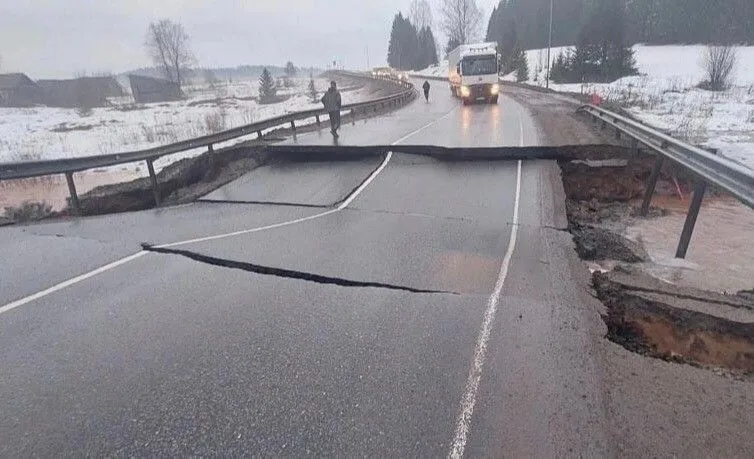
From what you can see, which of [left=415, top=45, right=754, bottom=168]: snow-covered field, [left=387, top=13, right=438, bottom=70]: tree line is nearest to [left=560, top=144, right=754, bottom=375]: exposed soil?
[left=415, top=45, right=754, bottom=168]: snow-covered field

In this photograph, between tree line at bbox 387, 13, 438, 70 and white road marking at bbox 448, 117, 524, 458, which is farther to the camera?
tree line at bbox 387, 13, 438, 70

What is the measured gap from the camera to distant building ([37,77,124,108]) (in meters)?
76.7

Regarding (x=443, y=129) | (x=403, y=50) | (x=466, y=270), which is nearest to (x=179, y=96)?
(x=403, y=50)

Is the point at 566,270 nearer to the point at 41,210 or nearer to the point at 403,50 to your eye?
the point at 41,210

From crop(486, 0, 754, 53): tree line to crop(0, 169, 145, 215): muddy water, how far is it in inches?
1851

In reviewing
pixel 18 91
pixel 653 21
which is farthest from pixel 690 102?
pixel 18 91

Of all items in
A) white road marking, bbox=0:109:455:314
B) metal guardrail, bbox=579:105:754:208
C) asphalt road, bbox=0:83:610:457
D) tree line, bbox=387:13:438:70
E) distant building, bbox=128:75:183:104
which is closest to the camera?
asphalt road, bbox=0:83:610:457

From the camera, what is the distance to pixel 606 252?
Answer: 6.27 m

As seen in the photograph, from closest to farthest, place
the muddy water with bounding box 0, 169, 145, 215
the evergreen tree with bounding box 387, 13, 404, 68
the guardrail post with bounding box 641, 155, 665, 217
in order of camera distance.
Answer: the guardrail post with bounding box 641, 155, 665, 217
the muddy water with bounding box 0, 169, 145, 215
the evergreen tree with bounding box 387, 13, 404, 68

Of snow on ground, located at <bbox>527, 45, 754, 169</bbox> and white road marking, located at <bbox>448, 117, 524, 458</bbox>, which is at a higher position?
snow on ground, located at <bbox>527, 45, 754, 169</bbox>

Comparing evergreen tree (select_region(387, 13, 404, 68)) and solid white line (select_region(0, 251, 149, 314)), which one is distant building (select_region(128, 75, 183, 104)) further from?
solid white line (select_region(0, 251, 149, 314))

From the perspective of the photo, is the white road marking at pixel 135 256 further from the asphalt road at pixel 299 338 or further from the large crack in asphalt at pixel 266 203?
the large crack in asphalt at pixel 266 203

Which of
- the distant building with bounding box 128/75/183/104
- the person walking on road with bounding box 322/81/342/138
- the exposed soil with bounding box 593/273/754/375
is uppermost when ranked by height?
the distant building with bounding box 128/75/183/104

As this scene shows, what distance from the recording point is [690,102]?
96.2ft
